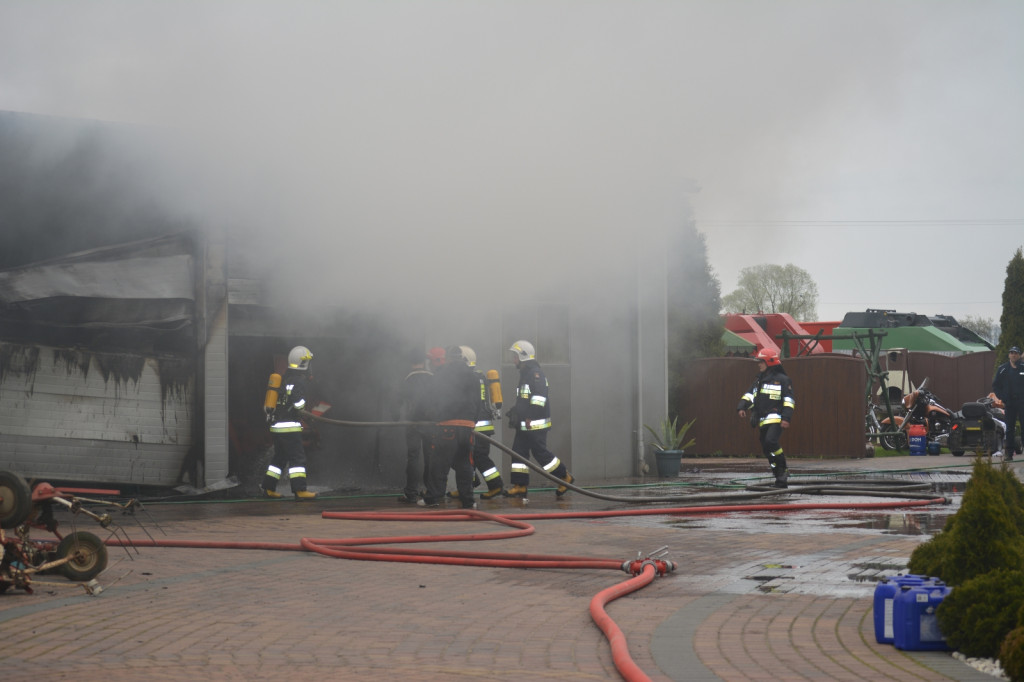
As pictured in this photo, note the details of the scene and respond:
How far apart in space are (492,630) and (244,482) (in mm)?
8218

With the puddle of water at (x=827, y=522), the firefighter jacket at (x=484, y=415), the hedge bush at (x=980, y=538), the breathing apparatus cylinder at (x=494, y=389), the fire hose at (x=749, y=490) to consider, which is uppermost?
the breathing apparatus cylinder at (x=494, y=389)

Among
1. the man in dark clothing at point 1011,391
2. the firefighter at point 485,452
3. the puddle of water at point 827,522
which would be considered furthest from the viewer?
the man in dark clothing at point 1011,391

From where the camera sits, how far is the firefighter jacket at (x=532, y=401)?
1339 cm

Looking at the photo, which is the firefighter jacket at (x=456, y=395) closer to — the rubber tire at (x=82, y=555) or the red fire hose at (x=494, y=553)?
the red fire hose at (x=494, y=553)

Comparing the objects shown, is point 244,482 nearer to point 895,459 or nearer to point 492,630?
point 492,630

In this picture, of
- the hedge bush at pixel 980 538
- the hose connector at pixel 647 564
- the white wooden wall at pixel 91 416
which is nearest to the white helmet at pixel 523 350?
the white wooden wall at pixel 91 416

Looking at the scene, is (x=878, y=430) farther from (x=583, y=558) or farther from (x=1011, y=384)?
(x=583, y=558)

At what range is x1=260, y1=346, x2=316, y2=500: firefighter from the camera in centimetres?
1271

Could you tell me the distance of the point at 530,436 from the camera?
13445mm

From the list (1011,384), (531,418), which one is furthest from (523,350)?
(1011,384)

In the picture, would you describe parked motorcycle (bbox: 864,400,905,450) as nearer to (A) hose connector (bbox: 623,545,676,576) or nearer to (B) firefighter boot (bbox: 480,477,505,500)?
(B) firefighter boot (bbox: 480,477,505,500)

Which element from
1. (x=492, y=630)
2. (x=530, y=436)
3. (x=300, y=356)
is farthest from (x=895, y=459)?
(x=492, y=630)

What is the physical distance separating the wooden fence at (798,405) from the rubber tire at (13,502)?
717 inches

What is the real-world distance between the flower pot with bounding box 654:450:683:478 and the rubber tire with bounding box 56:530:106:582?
1096 centimetres
